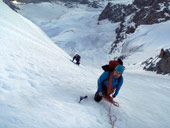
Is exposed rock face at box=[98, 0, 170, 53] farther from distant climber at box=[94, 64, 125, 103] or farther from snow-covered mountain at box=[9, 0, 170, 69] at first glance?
distant climber at box=[94, 64, 125, 103]

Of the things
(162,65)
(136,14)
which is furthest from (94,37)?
(162,65)

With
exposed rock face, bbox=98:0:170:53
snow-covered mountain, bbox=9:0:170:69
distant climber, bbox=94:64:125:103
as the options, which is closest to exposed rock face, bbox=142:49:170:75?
snow-covered mountain, bbox=9:0:170:69

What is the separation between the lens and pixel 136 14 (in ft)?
166

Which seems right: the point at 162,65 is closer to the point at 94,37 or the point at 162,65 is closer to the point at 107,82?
the point at 107,82

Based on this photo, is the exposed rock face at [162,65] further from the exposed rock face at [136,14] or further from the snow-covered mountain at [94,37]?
the exposed rock face at [136,14]

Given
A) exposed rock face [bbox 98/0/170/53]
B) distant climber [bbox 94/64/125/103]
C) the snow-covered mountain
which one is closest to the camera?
distant climber [bbox 94/64/125/103]

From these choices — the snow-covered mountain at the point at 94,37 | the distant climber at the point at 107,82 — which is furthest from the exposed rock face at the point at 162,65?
the distant climber at the point at 107,82

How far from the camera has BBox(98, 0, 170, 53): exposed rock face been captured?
40.5 metres

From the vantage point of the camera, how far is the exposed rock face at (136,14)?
40500mm

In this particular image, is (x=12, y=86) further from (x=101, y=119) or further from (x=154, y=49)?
(x=154, y=49)

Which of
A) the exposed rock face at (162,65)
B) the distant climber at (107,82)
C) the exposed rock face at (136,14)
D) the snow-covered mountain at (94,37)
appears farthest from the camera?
the exposed rock face at (136,14)

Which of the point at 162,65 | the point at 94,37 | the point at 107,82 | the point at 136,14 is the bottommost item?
the point at 94,37

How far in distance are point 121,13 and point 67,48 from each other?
3614 cm

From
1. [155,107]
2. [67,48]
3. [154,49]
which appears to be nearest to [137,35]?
[154,49]
